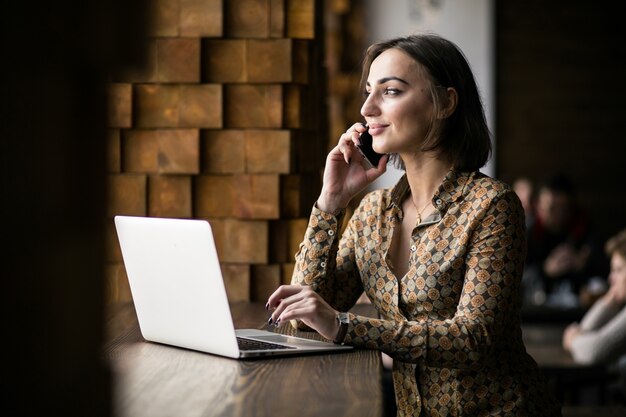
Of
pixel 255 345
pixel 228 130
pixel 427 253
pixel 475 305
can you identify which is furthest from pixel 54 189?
pixel 228 130

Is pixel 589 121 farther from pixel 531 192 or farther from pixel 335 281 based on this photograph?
pixel 335 281

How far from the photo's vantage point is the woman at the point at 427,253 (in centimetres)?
195

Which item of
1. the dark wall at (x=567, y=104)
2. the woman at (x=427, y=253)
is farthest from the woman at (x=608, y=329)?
the dark wall at (x=567, y=104)

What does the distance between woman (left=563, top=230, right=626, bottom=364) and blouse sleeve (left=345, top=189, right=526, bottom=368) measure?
2211 mm

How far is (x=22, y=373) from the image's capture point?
0.68 meters

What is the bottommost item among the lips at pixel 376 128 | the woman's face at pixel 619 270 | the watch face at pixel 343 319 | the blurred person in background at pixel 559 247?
the blurred person in background at pixel 559 247

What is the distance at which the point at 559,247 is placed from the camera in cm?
743

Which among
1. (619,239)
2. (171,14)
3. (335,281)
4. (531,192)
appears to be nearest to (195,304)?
(335,281)

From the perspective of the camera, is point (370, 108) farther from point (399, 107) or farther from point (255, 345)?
point (255, 345)

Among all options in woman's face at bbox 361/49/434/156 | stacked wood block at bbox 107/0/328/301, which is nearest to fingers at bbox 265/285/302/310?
woman's face at bbox 361/49/434/156

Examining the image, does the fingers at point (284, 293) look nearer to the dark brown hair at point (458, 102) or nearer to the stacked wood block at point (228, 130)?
the dark brown hair at point (458, 102)

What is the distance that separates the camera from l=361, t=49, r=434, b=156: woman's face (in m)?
2.25

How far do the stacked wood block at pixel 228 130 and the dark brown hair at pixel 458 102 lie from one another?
0.69 m

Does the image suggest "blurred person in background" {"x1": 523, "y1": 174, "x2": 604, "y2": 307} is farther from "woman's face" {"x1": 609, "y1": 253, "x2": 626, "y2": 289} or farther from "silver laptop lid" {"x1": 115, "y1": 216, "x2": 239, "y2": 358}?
→ "silver laptop lid" {"x1": 115, "y1": 216, "x2": 239, "y2": 358}
